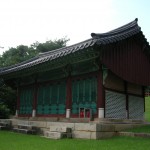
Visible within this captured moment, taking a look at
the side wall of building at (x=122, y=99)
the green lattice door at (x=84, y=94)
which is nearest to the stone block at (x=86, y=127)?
the green lattice door at (x=84, y=94)

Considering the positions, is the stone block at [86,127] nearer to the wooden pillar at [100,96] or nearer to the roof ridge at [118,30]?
the wooden pillar at [100,96]

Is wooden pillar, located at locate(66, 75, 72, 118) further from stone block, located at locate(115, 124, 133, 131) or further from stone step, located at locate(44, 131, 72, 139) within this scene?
stone block, located at locate(115, 124, 133, 131)

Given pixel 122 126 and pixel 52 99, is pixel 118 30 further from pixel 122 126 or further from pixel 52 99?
pixel 52 99

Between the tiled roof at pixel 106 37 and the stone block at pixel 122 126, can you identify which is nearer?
the tiled roof at pixel 106 37

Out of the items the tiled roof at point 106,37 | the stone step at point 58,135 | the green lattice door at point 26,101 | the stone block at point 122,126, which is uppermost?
the tiled roof at point 106,37

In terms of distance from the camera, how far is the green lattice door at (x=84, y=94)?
1230cm

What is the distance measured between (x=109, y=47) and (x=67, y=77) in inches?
123

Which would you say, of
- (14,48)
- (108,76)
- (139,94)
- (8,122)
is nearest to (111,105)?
(108,76)

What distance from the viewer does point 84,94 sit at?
12.8 metres

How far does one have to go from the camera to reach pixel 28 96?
681 inches

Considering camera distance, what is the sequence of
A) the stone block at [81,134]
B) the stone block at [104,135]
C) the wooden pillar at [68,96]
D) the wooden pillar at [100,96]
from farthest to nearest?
the wooden pillar at [68,96], the wooden pillar at [100,96], the stone block at [81,134], the stone block at [104,135]

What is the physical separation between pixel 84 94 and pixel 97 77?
4.03ft

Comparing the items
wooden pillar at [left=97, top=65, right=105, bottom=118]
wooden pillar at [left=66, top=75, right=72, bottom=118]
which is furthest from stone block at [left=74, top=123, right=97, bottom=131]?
wooden pillar at [left=66, top=75, right=72, bottom=118]

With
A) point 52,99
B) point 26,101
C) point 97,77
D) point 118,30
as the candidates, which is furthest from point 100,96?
point 26,101
